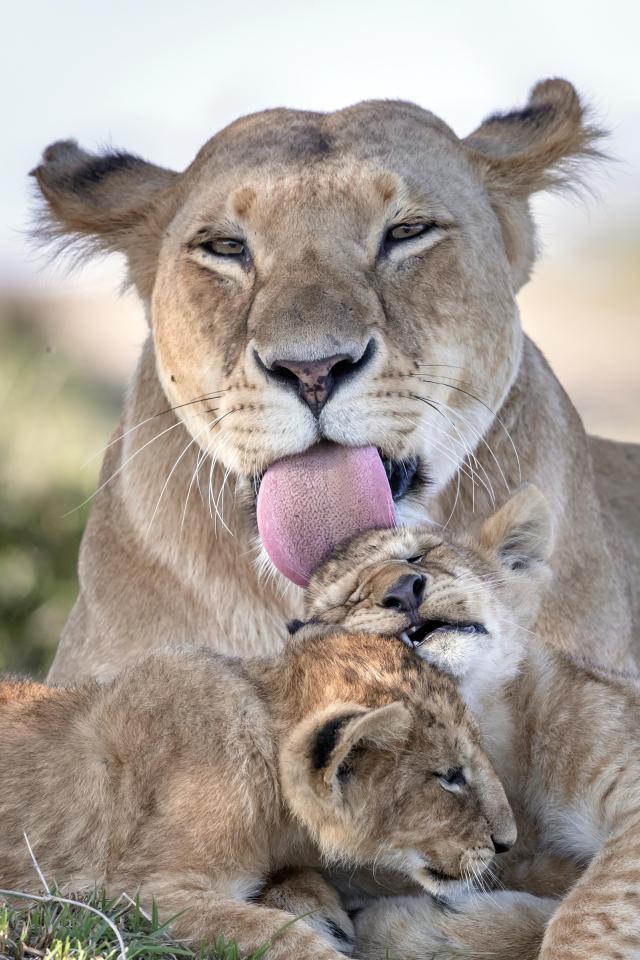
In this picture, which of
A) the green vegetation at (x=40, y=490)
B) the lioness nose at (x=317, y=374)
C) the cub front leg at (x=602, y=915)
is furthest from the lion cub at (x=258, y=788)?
A: the green vegetation at (x=40, y=490)

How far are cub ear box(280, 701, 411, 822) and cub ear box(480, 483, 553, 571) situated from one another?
2.53 ft

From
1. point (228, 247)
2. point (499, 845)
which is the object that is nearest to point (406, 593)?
point (499, 845)

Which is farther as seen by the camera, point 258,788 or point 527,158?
point 527,158

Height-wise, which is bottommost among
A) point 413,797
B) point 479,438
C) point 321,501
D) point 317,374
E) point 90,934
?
point 90,934

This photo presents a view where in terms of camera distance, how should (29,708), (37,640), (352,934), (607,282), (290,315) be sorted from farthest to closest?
(607,282), (37,640), (290,315), (29,708), (352,934)

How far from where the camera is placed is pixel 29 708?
311 cm

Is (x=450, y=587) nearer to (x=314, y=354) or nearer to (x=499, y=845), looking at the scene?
(x=499, y=845)

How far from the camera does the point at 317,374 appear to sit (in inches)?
126

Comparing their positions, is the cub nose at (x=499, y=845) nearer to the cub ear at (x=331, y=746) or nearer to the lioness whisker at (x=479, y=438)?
the cub ear at (x=331, y=746)

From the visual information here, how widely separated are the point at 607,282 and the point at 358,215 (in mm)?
16743

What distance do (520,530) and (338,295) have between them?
654 millimetres

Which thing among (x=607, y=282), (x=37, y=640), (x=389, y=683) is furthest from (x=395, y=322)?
(x=607, y=282)

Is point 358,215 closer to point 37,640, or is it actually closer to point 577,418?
point 577,418

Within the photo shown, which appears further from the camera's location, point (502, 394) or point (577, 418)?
point (577, 418)
